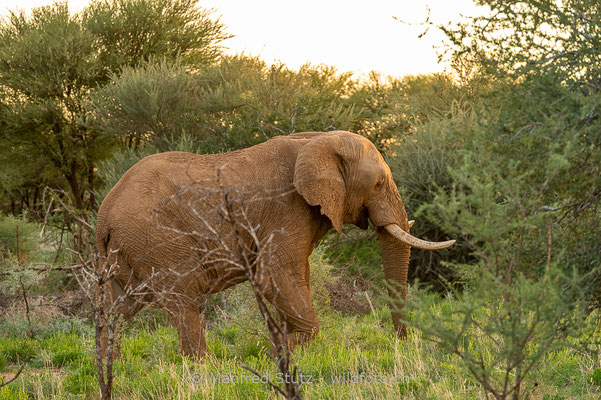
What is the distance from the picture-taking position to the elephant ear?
266 inches

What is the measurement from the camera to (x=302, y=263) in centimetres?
690

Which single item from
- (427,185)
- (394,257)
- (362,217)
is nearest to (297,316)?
(394,257)

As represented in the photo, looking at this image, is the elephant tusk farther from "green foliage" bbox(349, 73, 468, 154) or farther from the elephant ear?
"green foliage" bbox(349, 73, 468, 154)

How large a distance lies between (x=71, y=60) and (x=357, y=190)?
16.0m

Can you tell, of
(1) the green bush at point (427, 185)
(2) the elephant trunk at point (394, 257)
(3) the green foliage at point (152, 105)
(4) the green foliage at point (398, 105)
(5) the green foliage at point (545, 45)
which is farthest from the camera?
(4) the green foliage at point (398, 105)

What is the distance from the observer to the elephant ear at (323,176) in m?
6.75

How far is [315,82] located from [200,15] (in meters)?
5.29

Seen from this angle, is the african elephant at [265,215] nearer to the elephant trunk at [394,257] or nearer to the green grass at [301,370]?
the elephant trunk at [394,257]

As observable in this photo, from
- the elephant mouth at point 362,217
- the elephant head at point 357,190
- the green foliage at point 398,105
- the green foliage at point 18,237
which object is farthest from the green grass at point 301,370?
the green foliage at point 18,237

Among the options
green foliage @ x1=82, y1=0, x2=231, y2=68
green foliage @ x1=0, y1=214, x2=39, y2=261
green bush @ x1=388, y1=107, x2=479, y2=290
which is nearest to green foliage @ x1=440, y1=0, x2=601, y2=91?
green bush @ x1=388, y1=107, x2=479, y2=290

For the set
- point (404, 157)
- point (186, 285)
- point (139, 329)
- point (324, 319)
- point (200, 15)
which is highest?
point (200, 15)

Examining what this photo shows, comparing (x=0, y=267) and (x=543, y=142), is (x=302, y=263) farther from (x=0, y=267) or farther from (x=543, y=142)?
(x=0, y=267)

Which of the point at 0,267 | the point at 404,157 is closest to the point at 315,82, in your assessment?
the point at 404,157

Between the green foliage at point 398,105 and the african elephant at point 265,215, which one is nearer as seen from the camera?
the african elephant at point 265,215
